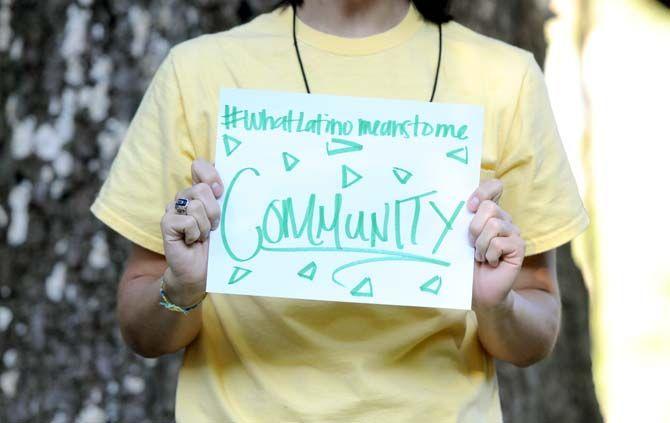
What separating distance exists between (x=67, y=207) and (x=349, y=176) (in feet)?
4.21

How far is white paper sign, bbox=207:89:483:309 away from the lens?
1.84m

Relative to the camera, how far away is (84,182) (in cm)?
298

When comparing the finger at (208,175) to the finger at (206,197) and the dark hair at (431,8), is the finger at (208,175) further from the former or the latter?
the dark hair at (431,8)

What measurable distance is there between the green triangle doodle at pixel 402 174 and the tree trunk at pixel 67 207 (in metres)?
1.27

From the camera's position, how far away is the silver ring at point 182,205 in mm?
1825

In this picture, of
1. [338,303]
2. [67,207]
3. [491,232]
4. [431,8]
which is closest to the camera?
[491,232]

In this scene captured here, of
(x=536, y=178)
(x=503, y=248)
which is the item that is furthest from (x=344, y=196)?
(x=536, y=178)

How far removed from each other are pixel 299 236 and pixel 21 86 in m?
1.39

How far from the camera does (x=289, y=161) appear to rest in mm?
1873

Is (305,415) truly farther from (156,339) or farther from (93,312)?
(93,312)

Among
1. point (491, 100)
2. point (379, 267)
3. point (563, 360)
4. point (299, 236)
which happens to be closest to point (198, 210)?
point (299, 236)

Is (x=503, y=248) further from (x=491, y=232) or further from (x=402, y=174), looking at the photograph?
(x=402, y=174)

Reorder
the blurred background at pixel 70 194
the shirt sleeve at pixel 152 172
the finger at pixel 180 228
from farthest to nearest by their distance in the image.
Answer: the blurred background at pixel 70 194 < the shirt sleeve at pixel 152 172 < the finger at pixel 180 228

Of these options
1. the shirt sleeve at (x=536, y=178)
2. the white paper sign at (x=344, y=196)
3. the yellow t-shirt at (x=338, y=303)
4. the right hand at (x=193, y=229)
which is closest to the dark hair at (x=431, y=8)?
the yellow t-shirt at (x=338, y=303)
